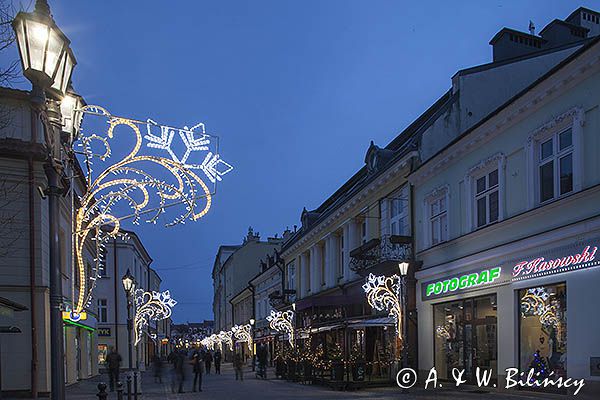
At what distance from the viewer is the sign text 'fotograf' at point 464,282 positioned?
16344 mm

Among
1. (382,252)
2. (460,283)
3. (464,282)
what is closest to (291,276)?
(382,252)

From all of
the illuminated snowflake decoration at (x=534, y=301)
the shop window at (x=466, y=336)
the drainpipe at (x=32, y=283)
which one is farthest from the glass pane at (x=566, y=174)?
the drainpipe at (x=32, y=283)

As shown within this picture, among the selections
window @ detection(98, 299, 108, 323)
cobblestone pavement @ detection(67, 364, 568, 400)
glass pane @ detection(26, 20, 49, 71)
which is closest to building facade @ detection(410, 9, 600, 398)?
cobblestone pavement @ detection(67, 364, 568, 400)

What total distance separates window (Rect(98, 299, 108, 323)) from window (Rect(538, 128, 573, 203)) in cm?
3871

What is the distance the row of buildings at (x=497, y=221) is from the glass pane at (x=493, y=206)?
0.12 ft

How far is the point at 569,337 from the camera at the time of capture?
13242 millimetres

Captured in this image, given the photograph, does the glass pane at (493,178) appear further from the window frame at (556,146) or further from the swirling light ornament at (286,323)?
the swirling light ornament at (286,323)

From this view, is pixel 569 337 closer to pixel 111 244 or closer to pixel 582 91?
pixel 582 91

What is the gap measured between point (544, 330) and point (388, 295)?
6935 mm

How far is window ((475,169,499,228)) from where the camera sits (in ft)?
55.2

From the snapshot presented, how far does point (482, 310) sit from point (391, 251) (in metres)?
5.78

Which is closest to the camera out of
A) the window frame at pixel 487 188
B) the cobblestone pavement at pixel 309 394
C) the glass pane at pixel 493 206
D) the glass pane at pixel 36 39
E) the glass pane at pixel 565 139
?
the glass pane at pixel 36 39

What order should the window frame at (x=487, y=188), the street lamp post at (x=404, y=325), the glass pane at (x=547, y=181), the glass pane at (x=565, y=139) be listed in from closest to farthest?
the glass pane at (x=565, y=139), the glass pane at (x=547, y=181), the window frame at (x=487, y=188), the street lamp post at (x=404, y=325)

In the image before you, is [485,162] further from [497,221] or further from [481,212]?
[497,221]
